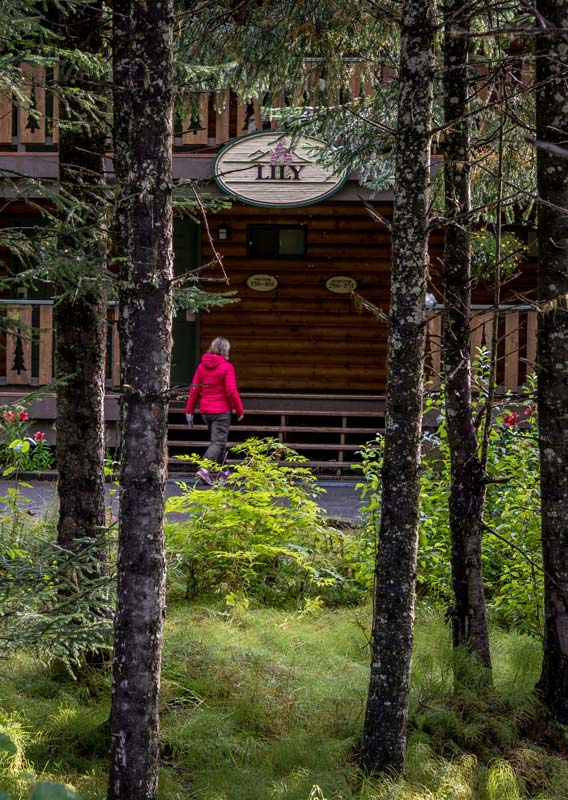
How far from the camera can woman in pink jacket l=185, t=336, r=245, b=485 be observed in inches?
462

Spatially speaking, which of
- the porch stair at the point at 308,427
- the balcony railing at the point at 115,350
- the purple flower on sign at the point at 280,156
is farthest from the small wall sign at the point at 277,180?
the porch stair at the point at 308,427

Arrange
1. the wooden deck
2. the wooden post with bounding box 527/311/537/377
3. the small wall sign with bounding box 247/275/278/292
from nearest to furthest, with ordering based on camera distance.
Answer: the wooden post with bounding box 527/311/537/377 < the wooden deck < the small wall sign with bounding box 247/275/278/292

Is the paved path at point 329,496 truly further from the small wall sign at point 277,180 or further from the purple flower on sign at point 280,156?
the purple flower on sign at point 280,156

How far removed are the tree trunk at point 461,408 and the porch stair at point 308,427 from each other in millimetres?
7761

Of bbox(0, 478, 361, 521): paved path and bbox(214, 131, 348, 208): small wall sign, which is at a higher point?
bbox(214, 131, 348, 208): small wall sign

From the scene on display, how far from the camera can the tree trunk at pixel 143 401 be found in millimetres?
3990

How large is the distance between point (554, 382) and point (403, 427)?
118 cm

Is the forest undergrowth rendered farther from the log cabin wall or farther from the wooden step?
the log cabin wall

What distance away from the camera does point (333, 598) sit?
7289mm

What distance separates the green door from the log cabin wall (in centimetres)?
23

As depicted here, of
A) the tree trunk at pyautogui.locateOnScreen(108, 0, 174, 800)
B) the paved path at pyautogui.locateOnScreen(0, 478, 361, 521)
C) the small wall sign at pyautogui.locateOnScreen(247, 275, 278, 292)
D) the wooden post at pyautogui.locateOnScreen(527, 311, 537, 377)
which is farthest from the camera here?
the small wall sign at pyautogui.locateOnScreen(247, 275, 278, 292)

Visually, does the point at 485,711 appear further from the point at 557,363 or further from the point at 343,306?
the point at 343,306

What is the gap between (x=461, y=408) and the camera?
5.29 meters

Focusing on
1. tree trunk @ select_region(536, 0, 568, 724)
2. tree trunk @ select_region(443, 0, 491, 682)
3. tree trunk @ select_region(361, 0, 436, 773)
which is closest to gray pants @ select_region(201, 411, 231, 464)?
tree trunk @ select_region(443, 0, 491, 682)
